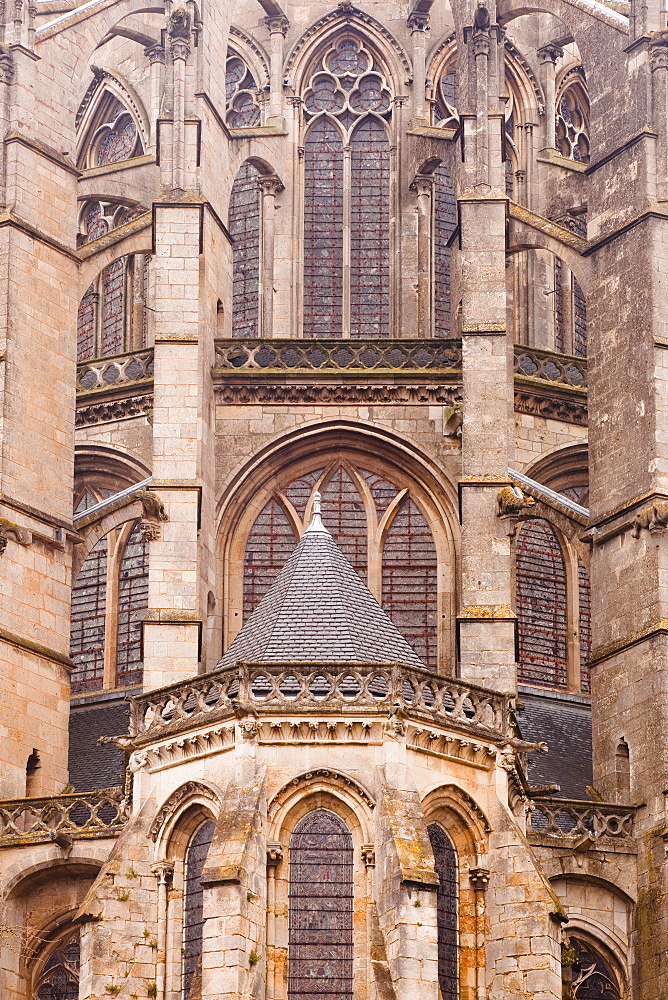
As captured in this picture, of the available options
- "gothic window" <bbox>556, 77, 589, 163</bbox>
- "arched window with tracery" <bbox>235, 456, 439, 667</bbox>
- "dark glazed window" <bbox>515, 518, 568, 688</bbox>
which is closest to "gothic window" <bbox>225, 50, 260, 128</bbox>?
"gothic window" <bbox>556, 77, 589, 163</bbox>

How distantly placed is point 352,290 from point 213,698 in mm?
14889

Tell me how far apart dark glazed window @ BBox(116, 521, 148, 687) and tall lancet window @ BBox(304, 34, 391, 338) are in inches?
206

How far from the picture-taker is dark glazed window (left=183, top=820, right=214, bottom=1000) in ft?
106

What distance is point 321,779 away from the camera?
32312mm

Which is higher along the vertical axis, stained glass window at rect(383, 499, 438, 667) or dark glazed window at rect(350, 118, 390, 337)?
dark glazed window at rect(350, 118, 390, 337)

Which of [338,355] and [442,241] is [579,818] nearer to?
[338,355]

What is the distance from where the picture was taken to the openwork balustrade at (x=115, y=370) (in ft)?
145

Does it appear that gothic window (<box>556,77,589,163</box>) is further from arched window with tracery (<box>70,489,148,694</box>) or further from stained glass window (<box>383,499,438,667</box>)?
arched window with tracery (<box>70,489,148,694</box>)

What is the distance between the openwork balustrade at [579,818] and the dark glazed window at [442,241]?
11.0 metres

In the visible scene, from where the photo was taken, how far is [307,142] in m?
47.6

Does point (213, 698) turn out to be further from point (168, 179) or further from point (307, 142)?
point (307, 142)

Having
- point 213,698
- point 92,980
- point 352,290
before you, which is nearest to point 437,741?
point 213,698

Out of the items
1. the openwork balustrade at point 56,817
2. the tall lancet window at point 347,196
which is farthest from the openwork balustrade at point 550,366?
the openwork balustrade at point 56,817

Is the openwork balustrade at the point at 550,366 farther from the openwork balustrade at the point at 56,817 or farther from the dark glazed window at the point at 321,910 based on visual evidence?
the dark glazed window at the point at 321,910
